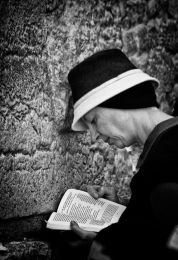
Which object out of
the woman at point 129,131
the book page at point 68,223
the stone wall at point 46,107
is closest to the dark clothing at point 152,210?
the woman at point 129,131

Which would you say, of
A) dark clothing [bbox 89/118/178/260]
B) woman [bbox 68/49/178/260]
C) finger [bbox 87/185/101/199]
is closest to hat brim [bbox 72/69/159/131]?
woman [bbox 68/49/178/260]

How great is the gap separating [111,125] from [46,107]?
346 mm

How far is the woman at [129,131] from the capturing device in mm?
1346

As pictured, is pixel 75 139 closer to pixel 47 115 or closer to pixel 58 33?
pixel 47 115

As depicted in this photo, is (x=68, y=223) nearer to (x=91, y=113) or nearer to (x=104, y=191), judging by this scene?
(x=104, y=191)

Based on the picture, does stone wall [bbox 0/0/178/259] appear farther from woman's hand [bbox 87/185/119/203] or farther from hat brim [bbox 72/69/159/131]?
hat brim [bbox 72/69/159/131]

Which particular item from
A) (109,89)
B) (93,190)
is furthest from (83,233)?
(109,89)

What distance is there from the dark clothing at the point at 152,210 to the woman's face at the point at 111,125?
16 cm

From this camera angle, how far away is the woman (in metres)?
1.35

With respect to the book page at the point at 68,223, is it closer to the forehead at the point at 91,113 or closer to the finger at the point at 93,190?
the finger at the point at 93,190

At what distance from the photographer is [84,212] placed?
1.85m

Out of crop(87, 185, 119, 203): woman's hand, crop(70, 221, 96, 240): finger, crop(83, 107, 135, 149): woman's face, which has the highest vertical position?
crop(83, 107, 135, 149): woman's face

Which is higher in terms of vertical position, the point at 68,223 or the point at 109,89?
the point at 109,89

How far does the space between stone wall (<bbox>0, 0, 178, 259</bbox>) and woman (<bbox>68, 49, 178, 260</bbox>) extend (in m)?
0.16
